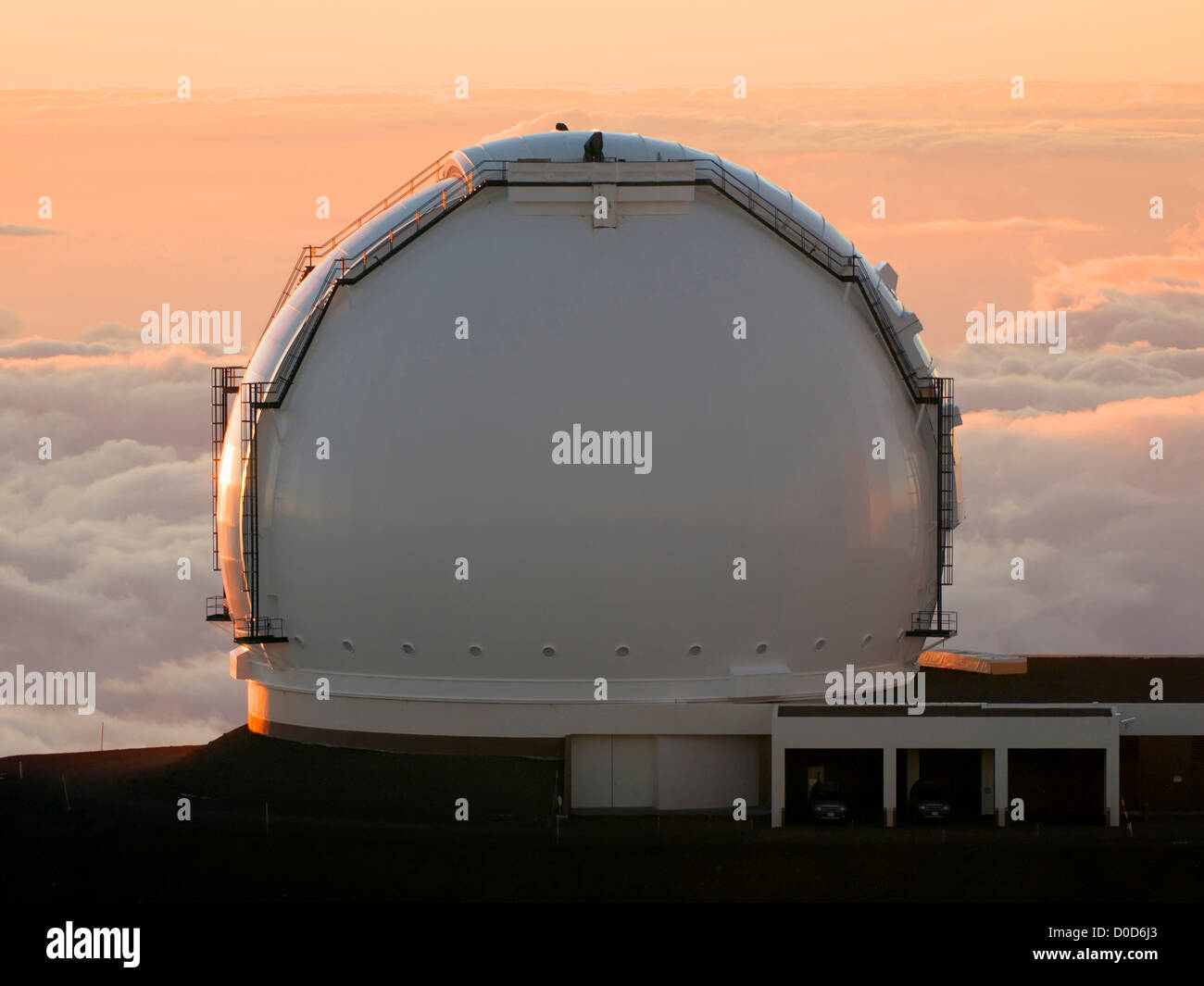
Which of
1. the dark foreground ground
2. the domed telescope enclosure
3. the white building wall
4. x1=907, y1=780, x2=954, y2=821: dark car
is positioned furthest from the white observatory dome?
x1=907, y1=780, x2=954, y2=821: dark car

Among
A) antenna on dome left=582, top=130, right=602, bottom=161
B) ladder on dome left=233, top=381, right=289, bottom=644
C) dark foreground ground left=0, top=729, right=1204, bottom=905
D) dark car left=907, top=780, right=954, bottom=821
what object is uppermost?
antenna on dome left=582, top=130, right=602, bottom=161

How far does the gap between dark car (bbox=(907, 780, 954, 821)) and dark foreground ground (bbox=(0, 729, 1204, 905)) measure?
1.91ft

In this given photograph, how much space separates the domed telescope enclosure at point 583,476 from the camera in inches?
1731

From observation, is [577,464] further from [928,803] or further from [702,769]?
[928,803]

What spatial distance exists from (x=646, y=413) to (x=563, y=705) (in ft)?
20.5

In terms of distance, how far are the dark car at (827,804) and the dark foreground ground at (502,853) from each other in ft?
1.69

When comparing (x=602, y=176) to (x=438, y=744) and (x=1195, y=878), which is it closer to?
(x=438, y=744)

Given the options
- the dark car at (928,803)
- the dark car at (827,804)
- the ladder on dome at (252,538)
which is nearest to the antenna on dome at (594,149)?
the ladder on dome at (252,538)

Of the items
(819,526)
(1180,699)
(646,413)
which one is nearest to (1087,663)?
(1180,699)

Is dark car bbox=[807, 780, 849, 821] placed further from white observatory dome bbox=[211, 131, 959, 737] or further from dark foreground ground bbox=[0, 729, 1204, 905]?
white observatory dome bbox=[211, 131, 959, 737]

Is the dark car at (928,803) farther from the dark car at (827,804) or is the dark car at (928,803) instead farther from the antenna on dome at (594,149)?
the antenna on dome at (594,149)

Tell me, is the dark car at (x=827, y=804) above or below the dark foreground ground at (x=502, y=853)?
above

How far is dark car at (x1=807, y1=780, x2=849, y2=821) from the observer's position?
142 ft

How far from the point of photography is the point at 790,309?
153 feet
